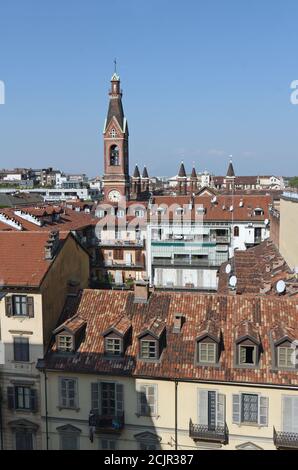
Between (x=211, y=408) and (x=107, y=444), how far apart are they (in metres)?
6.01

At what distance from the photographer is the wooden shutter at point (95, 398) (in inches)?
978

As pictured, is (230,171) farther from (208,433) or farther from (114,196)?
(208,433)

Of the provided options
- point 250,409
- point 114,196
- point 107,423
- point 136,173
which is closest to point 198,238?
point 114,196

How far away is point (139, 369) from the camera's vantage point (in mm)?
24469

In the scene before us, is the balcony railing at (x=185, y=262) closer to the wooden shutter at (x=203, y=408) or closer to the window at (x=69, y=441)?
the window at (x=69, y=441)

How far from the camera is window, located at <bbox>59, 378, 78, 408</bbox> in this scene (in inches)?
996

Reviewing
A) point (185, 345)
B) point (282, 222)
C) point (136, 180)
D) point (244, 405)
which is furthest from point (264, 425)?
point (136, 180)

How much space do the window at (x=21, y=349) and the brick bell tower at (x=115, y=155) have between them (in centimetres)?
5908

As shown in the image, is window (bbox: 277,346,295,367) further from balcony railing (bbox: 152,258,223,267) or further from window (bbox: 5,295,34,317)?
balcony railing (bbox: 152,258,223,267)

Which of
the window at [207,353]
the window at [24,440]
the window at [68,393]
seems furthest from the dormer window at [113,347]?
the window at [24,440]

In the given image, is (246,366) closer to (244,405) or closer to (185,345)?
(244,405)

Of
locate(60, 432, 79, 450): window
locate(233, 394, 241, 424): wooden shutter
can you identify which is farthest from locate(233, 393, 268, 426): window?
locate(60, 432, 79, 450): window

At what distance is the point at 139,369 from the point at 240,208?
46071 millimetres
